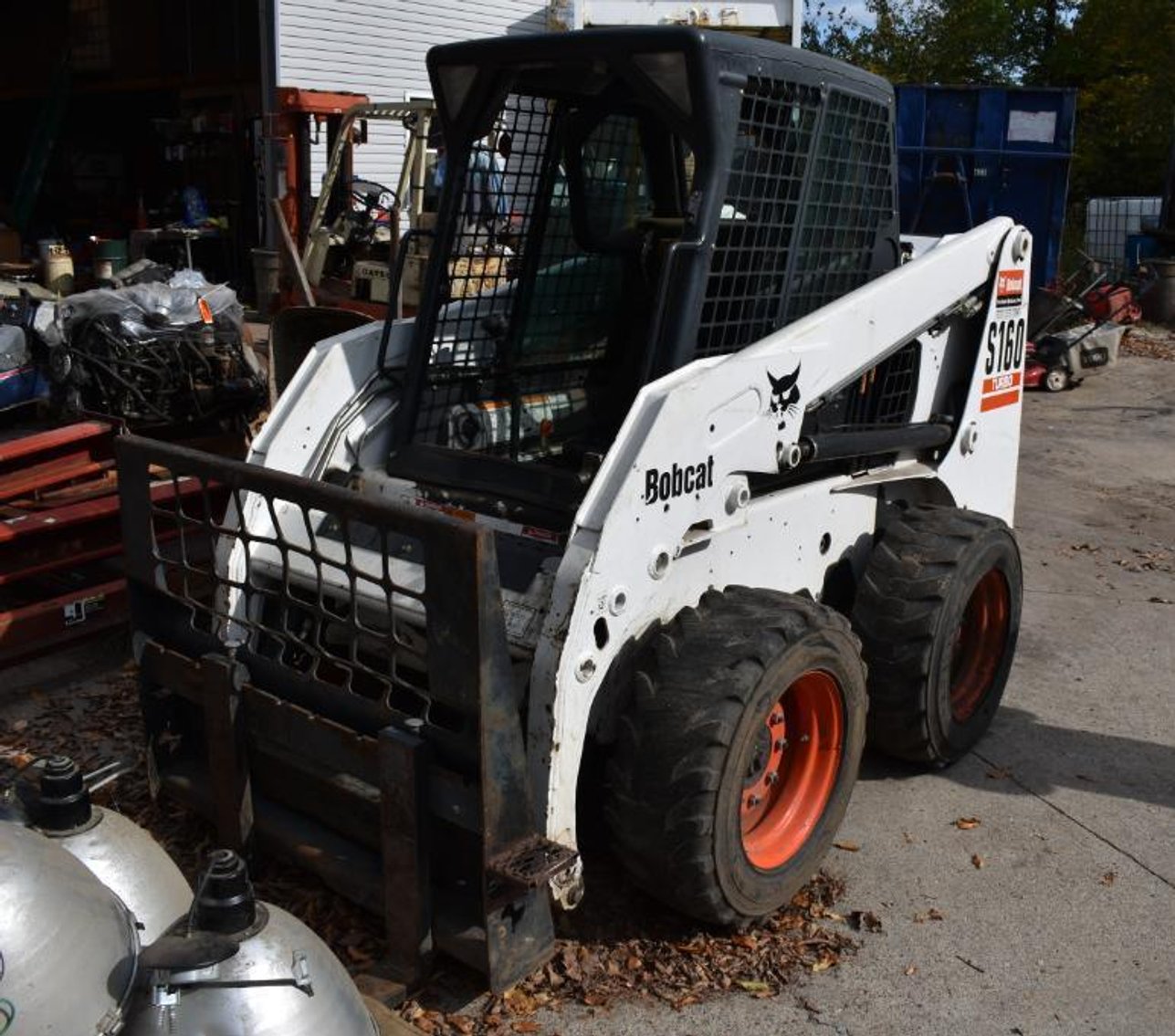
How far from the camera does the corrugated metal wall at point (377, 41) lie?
51.4 ft

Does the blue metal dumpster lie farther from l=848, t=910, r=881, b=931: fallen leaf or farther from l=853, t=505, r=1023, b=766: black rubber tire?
l=848, t=910, r=881, b=931: fallen leaf

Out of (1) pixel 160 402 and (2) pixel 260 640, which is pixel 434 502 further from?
(1) pixel 160 402

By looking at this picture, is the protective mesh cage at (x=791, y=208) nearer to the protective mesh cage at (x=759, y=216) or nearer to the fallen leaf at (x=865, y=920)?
the protective mesh cage at (x=759, y=216)

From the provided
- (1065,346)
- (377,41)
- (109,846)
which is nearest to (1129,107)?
(1065,346)

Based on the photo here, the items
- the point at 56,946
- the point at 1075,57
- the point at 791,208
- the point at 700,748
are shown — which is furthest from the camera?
the point at 1075,57

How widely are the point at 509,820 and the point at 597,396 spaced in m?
1.71

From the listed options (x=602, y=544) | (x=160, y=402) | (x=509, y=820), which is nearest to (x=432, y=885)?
(x=509, y=820)

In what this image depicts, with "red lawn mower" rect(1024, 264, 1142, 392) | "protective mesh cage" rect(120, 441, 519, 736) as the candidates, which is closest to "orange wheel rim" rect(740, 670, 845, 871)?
"protective mesh cage" rect(120, 441, 519, 736)

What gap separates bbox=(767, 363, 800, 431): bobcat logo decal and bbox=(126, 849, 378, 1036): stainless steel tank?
200 centimetres

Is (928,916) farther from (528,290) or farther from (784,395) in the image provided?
(528,290)

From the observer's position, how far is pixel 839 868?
4.14 m

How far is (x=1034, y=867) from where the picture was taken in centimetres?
421

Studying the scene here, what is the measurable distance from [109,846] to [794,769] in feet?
6.38

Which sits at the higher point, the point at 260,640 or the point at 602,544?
the point at 602,544
